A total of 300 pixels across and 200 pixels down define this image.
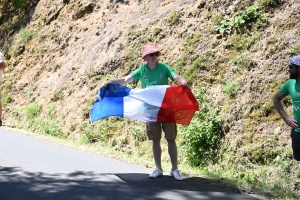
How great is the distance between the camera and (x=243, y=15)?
1066 cm

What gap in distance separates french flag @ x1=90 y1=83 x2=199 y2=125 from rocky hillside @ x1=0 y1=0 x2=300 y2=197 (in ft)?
3.89

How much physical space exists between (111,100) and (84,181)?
1590 mm

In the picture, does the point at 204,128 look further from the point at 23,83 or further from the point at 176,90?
the point at 23,83

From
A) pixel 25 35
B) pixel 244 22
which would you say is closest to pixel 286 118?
pixel 244 22

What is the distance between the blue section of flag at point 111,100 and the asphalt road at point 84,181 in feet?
3.10

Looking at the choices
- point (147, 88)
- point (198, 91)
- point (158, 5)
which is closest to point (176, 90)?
point (147, 88)

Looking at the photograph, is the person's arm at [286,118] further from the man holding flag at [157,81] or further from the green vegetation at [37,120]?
the green vegetation at [37,120]

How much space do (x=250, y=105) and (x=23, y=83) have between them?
30.7 ft

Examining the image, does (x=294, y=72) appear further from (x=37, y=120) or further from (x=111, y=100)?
(x=37, y=120)

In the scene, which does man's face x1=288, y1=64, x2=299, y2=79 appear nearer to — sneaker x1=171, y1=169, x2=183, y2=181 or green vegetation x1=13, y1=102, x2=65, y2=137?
sneaker x1=171, y1=169, x2=183, y2=181

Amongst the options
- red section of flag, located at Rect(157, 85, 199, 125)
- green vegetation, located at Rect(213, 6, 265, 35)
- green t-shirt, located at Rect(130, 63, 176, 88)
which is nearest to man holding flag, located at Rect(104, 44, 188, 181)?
green t-shirt, located at Rect(130, 63, 176, 88)


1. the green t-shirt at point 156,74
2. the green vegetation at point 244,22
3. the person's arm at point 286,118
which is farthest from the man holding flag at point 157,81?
the green vegetation at point 244,22

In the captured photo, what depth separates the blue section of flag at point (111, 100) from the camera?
26.2 feet

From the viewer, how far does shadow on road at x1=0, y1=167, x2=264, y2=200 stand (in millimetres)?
6293
